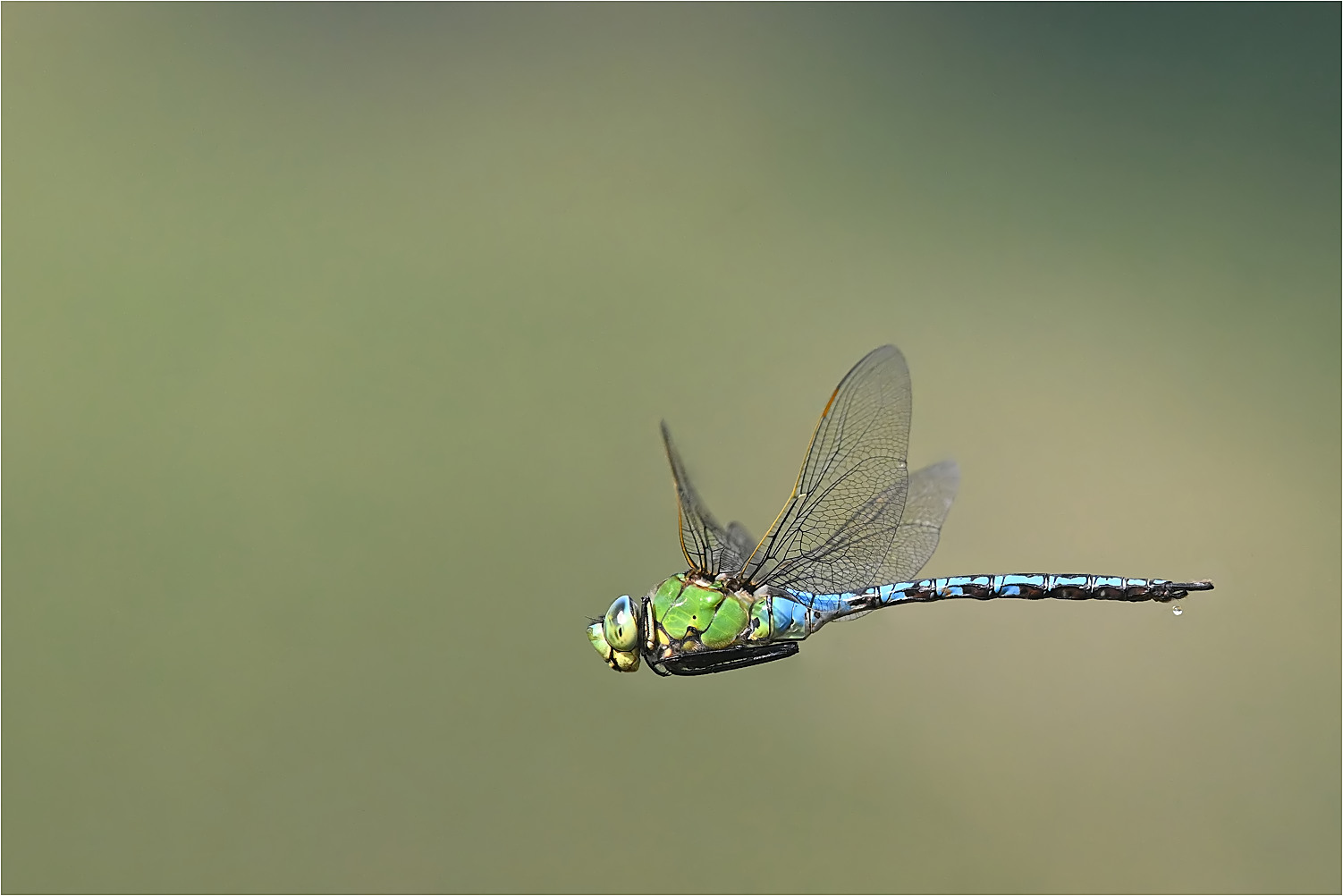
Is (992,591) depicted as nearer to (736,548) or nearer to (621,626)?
(736,548)

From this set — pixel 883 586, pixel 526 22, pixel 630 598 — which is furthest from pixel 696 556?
pixel 526 22

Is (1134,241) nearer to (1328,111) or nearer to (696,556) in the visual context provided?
(1328,111)

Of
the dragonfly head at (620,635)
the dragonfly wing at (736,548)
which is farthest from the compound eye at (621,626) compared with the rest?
the dragonfly wing at (736,548)

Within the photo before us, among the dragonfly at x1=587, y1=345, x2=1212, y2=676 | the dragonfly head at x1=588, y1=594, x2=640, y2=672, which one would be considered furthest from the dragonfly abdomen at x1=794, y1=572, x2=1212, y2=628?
the dragonfly head at x1=588, y1=594, x2=640, y2=672

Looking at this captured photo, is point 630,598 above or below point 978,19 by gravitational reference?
below

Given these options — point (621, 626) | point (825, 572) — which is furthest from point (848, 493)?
point (621, 626)

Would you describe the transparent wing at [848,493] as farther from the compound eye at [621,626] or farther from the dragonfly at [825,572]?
the compound eye at [621,626]

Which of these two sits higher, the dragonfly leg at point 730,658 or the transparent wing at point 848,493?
the transparent wing at point 848,493

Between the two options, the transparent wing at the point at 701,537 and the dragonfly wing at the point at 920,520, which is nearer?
the transparent wing at the point at 701,537
